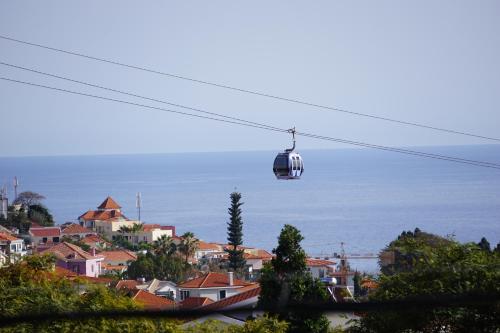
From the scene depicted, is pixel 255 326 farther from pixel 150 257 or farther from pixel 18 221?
pixel 18 221

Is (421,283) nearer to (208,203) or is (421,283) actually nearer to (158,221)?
(158,221)

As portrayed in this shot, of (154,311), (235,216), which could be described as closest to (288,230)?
(154,311)

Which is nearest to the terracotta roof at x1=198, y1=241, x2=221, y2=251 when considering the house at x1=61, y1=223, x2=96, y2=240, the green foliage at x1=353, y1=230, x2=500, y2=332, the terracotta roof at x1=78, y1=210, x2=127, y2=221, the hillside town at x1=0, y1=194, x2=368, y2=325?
the hillside town at x1=0, y1=194, x2=368, y2=325

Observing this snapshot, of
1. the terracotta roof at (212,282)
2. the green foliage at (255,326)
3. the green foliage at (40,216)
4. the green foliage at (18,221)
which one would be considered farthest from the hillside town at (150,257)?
the green foliage at (255,326)

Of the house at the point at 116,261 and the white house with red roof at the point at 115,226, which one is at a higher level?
the white house with red roof at the point at 115,226

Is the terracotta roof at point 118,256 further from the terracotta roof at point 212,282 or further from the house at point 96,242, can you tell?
the terracotta roof at point 212,282

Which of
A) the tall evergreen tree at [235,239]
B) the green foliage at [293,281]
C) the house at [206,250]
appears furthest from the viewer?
the house at [206,250]

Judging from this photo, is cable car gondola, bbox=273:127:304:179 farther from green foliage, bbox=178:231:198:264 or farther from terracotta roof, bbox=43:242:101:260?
green foliage, bbox=178:231:198:264
